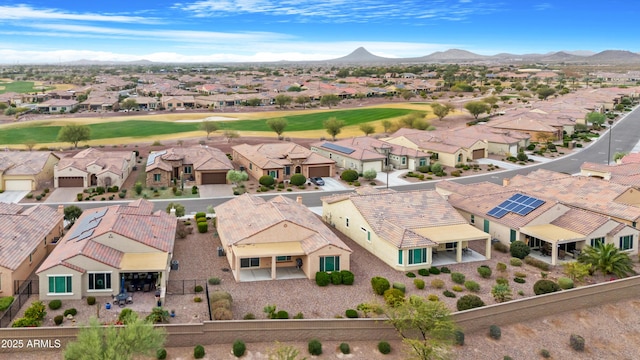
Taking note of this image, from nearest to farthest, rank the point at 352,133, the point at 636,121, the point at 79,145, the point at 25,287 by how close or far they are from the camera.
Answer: the point at 25,287, the point at 79,145, the point at 352,133, the point at 636,121

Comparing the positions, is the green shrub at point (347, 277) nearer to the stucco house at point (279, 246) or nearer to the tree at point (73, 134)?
the stucco house at point (279, 246)

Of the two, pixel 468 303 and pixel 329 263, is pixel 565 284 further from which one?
pixel 329 263

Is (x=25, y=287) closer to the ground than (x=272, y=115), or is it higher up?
closer to the ground

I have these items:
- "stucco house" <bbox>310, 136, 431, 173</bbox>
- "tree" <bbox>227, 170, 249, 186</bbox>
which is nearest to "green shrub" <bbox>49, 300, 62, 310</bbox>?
"tree" <bbox>227, 170, 249, 186</bbox>

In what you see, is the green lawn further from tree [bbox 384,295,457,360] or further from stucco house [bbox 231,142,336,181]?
tree [bbox 384,295,457,360]

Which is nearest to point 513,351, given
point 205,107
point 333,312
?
point 333,312

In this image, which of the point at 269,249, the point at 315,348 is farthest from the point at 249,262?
the point at 315,348

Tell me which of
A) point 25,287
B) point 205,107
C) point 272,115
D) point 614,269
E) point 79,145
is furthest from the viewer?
point 205,107

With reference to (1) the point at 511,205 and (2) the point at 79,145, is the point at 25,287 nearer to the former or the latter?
(1) the point at 511,205
